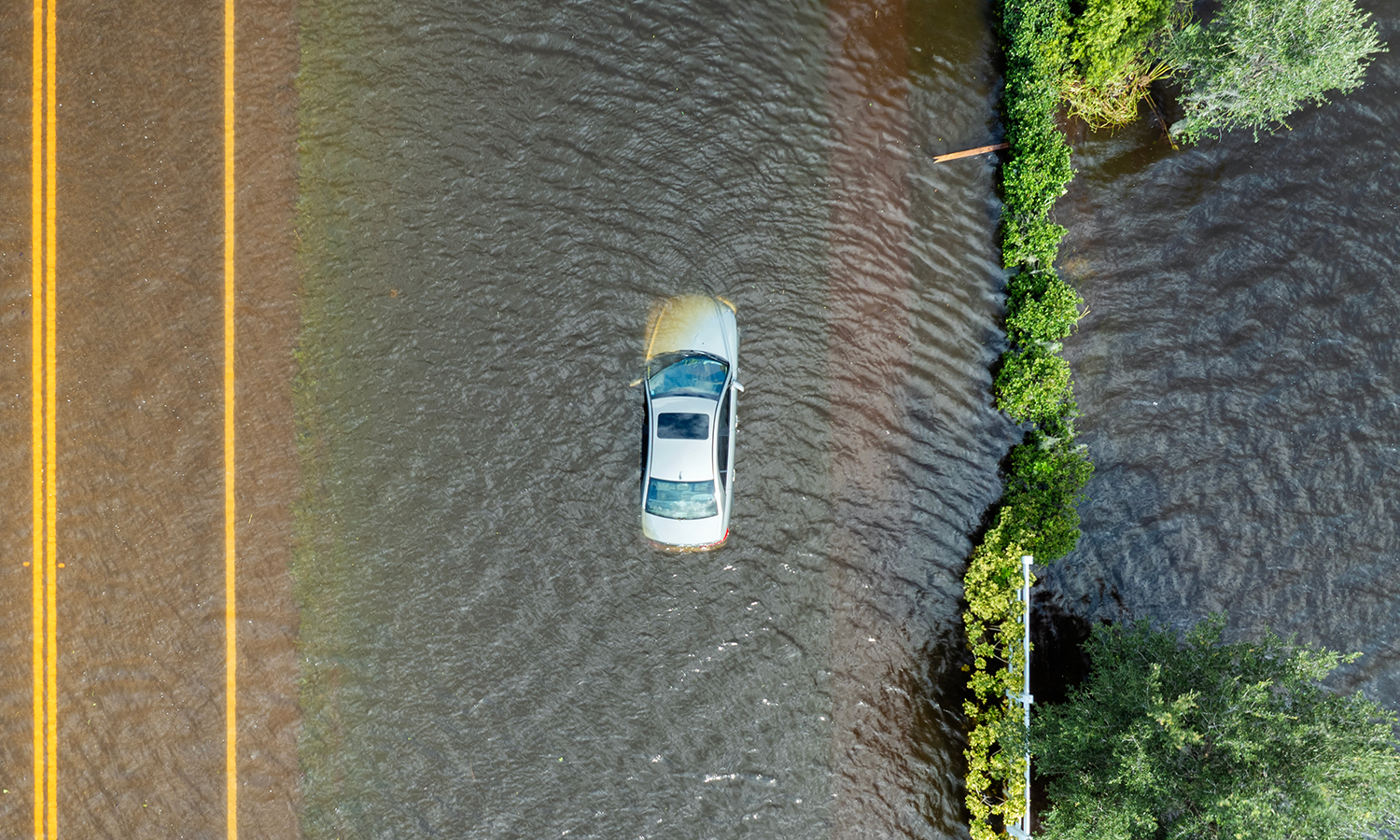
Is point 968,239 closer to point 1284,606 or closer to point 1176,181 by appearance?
point 1176,181

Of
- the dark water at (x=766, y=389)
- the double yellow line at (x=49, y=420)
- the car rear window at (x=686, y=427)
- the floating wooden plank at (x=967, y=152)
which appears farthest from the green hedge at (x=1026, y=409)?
the double yellow line at (x=49, y=420)

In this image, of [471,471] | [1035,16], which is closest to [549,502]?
[471,471]

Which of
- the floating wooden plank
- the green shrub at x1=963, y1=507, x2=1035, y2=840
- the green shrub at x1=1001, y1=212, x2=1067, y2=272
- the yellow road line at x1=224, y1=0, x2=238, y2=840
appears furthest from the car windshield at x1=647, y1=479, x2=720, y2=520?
the yellow road line at x1=224, y1=0, x2=238, y2=840

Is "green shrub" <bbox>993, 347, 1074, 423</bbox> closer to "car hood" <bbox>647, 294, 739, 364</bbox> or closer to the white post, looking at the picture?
the white post

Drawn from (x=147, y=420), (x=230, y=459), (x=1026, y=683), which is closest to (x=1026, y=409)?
(x=1026, y=683)

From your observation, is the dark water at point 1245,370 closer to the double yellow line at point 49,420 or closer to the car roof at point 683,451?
the car roof at point 683,451
